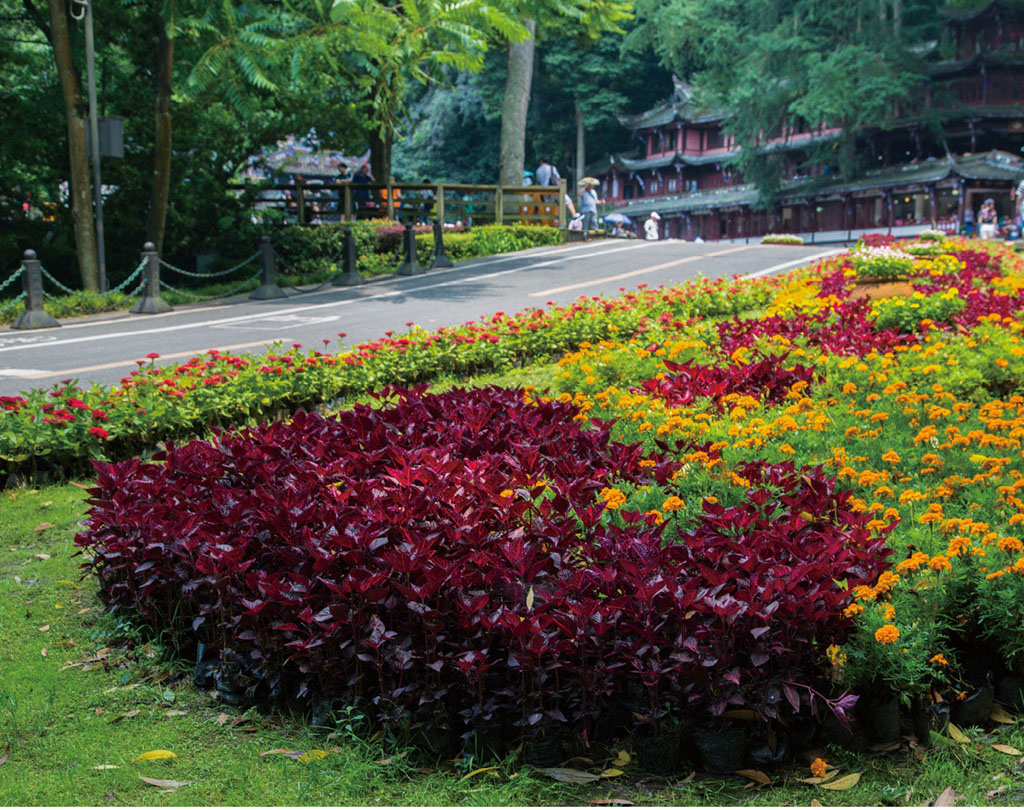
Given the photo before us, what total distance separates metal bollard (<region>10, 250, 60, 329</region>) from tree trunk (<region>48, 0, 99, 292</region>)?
7.30ft

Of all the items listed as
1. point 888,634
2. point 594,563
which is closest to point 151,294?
point 594,563

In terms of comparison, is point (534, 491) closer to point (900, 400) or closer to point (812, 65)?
point (900, 400)

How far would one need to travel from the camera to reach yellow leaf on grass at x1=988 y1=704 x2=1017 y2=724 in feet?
10.1

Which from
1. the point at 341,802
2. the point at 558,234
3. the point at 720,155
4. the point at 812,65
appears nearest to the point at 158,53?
the point at 558,234

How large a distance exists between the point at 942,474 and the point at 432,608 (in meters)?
2.44

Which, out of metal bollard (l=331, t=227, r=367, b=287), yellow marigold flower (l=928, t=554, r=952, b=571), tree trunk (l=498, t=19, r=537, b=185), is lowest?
yellow marigold flower (l=928, t=554, r=952, b=571)

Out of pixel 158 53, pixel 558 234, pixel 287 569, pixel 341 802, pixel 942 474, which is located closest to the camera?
pixel 341 802

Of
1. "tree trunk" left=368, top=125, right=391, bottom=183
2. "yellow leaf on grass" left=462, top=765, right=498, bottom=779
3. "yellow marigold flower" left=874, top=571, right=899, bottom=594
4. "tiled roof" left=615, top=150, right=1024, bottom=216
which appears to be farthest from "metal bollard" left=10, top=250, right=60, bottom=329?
"tiled roof" left=615, top=150, right=1024, bottom=216

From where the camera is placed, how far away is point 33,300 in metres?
13.4

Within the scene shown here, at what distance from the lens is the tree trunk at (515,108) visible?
25578 millimetres

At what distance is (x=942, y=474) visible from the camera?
14.1 feet

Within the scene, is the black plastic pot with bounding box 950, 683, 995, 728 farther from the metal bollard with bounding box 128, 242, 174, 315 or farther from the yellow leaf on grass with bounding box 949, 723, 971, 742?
the metal bollard with bounding box 128, 242, 174, 315

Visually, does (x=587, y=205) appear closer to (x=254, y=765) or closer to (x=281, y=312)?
(x=281, y=312)

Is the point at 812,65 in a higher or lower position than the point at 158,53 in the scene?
higher
